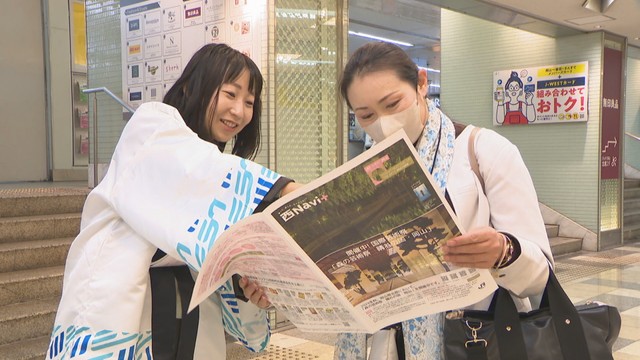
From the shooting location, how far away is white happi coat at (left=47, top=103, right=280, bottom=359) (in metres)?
0.89

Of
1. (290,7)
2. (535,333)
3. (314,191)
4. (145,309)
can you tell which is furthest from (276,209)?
(290,7)

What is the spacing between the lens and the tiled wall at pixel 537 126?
7328mm

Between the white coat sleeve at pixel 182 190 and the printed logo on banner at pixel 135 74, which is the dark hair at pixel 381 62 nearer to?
the white coat sleeve at pixel 182 190

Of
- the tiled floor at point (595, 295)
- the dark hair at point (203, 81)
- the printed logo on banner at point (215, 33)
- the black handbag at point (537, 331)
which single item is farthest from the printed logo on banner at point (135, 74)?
the black handbag at point (537, 331)

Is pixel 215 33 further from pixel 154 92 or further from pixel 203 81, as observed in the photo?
pixel 203 81

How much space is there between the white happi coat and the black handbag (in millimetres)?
427

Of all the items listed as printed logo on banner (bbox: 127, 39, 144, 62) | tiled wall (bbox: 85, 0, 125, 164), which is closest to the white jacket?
printed logo on banner (bbox: 127, 39, 144, 62)

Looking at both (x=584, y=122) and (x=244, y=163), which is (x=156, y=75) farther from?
(x=584, y=122)

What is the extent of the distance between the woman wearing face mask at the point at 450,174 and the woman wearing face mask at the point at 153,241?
30 centimetres

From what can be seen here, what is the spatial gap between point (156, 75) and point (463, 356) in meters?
3.68

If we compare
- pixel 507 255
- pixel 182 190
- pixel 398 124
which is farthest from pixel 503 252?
pixel 182 190

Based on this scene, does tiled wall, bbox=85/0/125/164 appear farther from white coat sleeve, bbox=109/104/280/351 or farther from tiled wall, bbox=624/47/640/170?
tiled wall, bbox=624/47/640/170

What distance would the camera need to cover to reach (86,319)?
92 cm

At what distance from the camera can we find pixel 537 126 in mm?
7613
